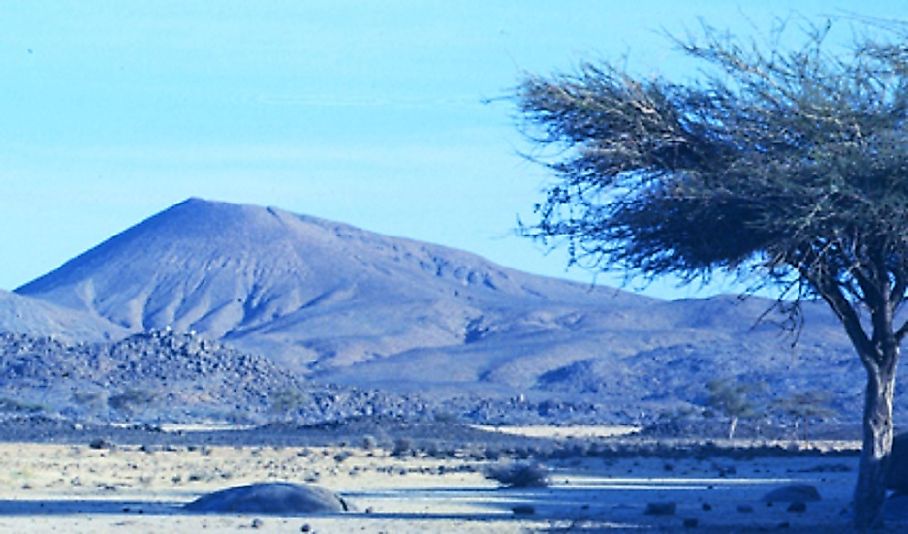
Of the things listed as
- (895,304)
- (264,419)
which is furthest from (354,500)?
(264,419)

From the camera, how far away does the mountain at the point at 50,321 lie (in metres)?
173

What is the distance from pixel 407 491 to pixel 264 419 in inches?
2799

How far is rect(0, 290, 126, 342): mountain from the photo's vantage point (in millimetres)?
173125

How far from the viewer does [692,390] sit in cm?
14525

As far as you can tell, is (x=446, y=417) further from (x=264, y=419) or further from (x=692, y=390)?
(x=692, y=390)

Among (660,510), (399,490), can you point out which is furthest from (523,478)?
(660,510)

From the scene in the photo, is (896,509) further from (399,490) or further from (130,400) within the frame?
(130,400)

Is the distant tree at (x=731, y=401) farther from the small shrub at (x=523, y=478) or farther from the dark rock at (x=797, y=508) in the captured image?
the dark rock at (x=797, y=508)

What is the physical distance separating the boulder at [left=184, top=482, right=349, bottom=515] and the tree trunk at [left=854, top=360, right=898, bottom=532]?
8732 mm

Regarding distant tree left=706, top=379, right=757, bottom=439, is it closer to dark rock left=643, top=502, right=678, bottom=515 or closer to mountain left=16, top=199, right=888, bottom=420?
mountain left=16, top=199, right=888, bottom=420

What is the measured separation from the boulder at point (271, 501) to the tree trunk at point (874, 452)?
8732mm

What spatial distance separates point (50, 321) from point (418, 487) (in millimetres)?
148467

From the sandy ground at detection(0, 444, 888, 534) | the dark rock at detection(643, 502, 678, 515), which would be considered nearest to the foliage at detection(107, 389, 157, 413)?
the sandy ground at detection(0, 444, 888, 534)

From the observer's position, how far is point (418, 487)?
39781 millimetres
